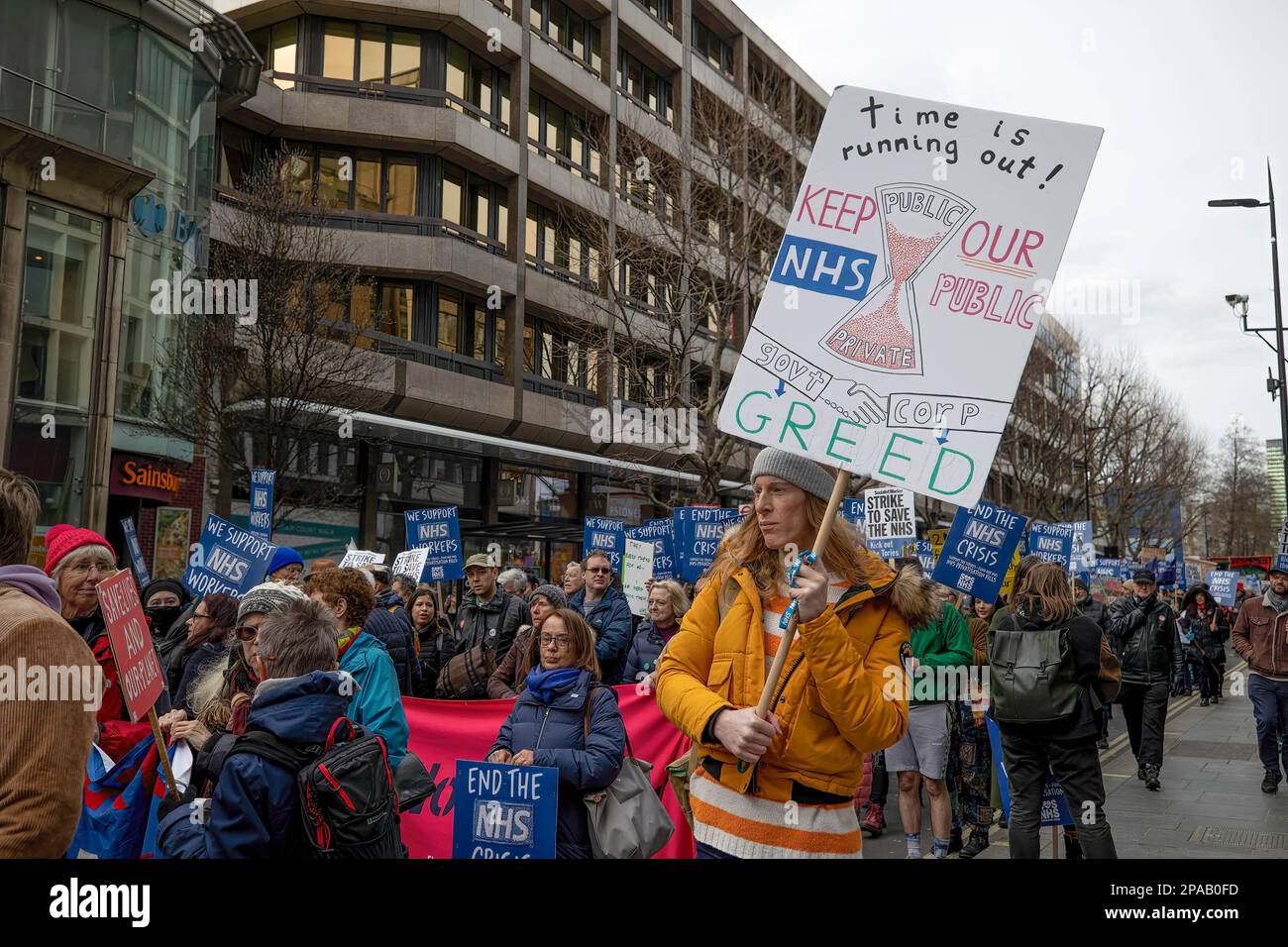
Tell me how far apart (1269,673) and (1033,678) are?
5.68m

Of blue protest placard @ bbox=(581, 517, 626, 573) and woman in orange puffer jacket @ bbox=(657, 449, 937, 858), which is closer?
woman in orange puffer jacket @ bbox=(657, 449, 937, 858)

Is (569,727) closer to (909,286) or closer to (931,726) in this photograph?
(909,286)

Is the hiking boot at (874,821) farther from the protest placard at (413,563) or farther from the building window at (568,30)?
the building window at (568,30)

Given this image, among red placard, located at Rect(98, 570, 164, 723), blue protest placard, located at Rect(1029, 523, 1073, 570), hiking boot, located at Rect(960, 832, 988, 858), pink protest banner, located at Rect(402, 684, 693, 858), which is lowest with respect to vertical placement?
hiking boot, located at Rect(960, 832, 988, 858)

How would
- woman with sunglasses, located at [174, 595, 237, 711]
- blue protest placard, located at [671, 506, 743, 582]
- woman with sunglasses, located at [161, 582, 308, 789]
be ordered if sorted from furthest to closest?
blue protest placard, located at [671, 506, 743, 582]
woman with sunglasses, located at [174, 595, 237, 711]
woman with sunglasses, located at [161, 582, 308, 789]

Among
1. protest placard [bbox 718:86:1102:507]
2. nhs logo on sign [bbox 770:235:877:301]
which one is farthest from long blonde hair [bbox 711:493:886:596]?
nhs logo on sign [bbox 770:235:877:301]

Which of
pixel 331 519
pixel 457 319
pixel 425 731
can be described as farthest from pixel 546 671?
pixel 457 319

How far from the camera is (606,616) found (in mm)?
9211

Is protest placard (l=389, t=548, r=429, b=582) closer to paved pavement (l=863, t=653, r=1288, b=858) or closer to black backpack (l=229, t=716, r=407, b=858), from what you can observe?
paved pavement (l=863, t=653, r=1288, b=858)

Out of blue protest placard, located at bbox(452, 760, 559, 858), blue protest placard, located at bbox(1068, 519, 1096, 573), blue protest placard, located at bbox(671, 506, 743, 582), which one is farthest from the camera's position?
blue protest placard, located at bbox(1068, 519, 1096, 573)

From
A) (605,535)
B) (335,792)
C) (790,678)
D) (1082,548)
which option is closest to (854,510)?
(605,535)

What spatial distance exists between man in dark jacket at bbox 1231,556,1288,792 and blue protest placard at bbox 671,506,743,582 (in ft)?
17.2

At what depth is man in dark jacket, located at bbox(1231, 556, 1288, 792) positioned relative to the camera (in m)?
10.3

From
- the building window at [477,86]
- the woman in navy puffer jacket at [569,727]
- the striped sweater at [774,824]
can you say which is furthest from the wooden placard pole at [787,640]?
the building window at [477,86]
